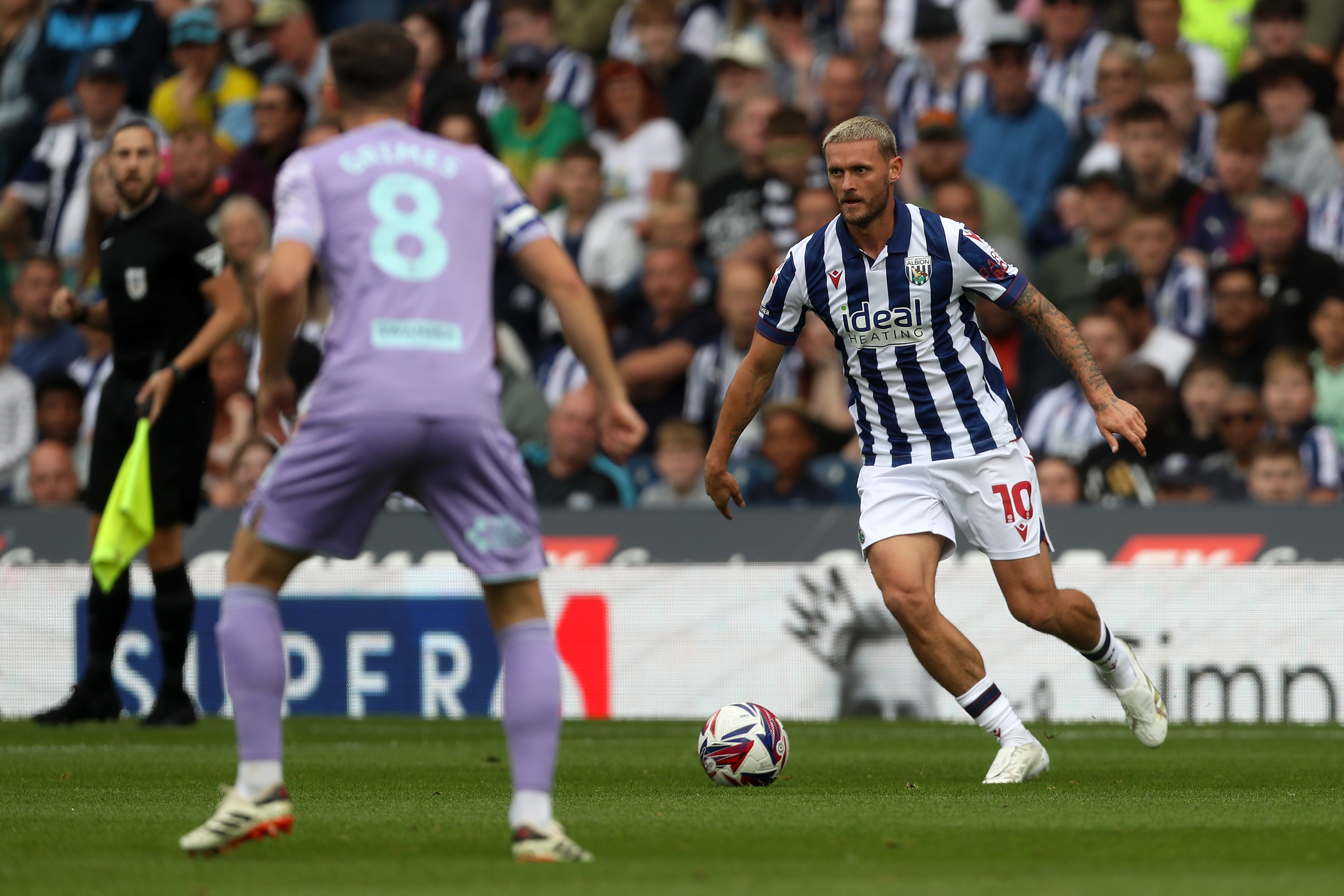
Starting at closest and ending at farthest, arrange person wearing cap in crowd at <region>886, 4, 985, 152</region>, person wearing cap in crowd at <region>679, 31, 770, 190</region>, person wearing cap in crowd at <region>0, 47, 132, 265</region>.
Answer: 1. person wearing cap in crowd at <region>886, 4, 985, 152</region>
2. person wearing cap in crowd at <region>679, 31, 770, 190</region>
3. person wearing cap in crowd at <region>0, 47, 132, 265</region>

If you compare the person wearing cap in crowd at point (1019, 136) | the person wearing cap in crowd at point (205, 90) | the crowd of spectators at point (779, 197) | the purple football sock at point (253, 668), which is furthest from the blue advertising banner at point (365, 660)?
the purple football sock at point (253, 668)

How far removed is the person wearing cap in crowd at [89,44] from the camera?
56.8ft

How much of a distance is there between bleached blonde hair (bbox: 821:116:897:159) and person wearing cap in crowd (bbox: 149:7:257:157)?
10413mm

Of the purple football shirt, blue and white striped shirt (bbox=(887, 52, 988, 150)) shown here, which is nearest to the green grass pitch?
the purple football shirt

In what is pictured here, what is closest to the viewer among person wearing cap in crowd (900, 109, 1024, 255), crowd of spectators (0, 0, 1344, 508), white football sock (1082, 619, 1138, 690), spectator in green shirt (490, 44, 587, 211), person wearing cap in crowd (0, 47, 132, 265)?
white football sock (1082, 619, 1138, 690)

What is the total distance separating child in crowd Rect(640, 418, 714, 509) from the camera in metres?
12.2

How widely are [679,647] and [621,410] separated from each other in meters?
6.69

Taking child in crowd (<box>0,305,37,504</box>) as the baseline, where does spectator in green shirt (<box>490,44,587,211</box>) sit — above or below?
above

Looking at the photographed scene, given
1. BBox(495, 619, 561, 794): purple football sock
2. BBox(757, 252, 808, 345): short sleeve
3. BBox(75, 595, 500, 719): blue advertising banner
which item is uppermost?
BBox(757, 252, 808, 345): short sleeve

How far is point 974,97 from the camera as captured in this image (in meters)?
14.4

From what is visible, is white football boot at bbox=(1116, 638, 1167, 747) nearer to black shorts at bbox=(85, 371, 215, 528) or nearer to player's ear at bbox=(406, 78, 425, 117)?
player's ear at bbox=(406, 78, 425, 117)

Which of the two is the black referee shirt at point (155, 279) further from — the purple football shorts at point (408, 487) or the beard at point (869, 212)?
the purple football shorts at point (408, 487)

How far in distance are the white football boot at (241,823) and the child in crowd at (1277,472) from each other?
7629 millimetres

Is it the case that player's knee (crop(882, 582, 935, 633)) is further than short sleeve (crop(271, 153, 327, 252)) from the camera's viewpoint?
Yes
